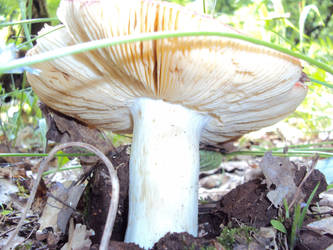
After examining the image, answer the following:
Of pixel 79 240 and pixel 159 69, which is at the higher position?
pixel 159 69

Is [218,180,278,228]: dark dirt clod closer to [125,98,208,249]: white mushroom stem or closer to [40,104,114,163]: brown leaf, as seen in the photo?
[125,98,208,249]: white mushroom stem

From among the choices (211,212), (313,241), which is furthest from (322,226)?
(211,212)

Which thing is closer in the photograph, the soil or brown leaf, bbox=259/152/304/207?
the soil

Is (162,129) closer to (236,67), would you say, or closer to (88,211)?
(236,67)

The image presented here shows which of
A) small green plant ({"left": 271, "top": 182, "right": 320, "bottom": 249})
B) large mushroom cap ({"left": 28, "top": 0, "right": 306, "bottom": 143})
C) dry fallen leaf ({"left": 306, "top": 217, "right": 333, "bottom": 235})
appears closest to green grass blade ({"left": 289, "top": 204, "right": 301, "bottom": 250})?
small green plant ({"left": 271, "top": 182, "right": 320, "bottom": 249})

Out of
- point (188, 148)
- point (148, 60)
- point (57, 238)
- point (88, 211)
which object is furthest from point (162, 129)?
point (57, 238)

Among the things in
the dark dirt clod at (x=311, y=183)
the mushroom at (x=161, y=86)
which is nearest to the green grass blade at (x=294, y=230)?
the dark dirt clod at (x=311, y=183)

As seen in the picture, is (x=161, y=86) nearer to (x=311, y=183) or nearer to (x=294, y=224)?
(x=294, y=224)
